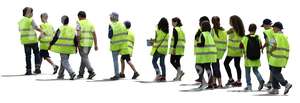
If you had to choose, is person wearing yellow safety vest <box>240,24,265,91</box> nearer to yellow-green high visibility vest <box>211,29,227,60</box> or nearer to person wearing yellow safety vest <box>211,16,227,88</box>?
person wearing yellow safety vest <box>211,16,227,88</box>

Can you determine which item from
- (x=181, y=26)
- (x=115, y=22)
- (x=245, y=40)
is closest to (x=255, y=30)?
(x=245, y=40)

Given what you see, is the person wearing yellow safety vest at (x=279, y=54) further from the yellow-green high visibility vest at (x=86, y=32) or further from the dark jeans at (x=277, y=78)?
the yellow-green high visibility vest at (x=86, y=32)

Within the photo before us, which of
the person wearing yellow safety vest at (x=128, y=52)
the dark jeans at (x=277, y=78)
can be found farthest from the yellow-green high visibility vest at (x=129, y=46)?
the dark jeans at (x=277, y=78)

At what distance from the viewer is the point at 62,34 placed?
23.5 metres

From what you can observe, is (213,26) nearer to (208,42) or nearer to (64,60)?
(208,42)

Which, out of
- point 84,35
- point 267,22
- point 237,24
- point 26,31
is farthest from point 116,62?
point 267,22

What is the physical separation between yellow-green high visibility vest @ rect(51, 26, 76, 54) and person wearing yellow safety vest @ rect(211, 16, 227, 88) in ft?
13.9

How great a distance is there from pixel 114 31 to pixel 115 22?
25 cm

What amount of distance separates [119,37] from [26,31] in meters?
3.08

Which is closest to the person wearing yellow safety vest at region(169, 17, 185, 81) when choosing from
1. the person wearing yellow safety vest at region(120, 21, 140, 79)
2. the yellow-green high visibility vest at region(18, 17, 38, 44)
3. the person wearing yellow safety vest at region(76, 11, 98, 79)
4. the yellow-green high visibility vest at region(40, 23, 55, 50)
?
the person wearing yellow safety vest at region(120, 21, 140, 79)

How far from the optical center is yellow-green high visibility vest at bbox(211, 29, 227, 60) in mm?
21672

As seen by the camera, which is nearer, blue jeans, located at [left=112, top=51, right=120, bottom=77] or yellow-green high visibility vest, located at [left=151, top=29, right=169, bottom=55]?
yellow-green high visibility vest, located at [left=151, top=29, right=169, bottom=55]

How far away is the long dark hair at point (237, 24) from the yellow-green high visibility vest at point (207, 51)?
26.6 inches

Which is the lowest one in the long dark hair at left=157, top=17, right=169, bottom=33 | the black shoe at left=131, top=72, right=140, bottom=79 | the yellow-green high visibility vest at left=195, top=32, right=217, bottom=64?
the black shoe at left=131, top=72, right=140, bottom=79
